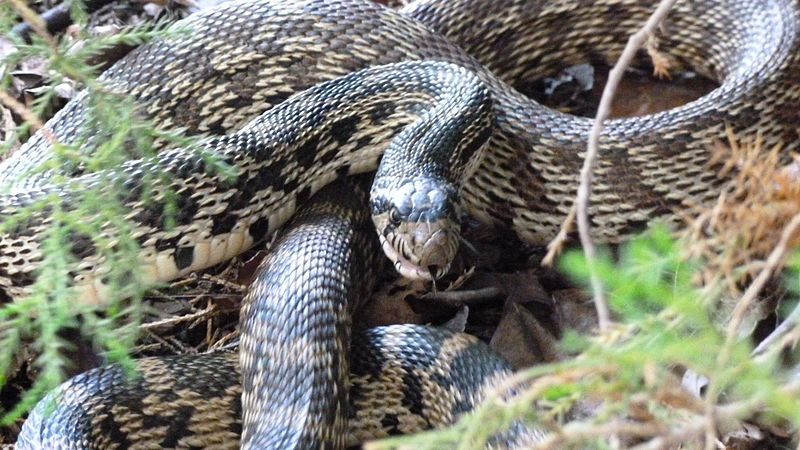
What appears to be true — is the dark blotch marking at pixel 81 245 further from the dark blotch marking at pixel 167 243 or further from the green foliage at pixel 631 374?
the green foliage at pixel 631 374

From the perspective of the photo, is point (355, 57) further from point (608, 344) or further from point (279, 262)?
point (608, 344)

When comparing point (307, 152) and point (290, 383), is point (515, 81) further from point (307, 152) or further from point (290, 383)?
point (290, 383)

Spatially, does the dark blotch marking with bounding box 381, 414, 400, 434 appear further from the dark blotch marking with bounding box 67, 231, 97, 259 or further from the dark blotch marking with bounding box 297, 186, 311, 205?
the dark blotch marking with bounding box 67, 231, 97, 259

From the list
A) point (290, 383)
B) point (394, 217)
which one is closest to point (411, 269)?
point (394, 217)

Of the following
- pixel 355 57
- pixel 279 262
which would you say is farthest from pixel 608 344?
pixel 355 57

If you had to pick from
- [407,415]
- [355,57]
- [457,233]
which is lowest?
[407,415]

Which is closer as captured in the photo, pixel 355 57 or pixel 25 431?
pixel 25 431
